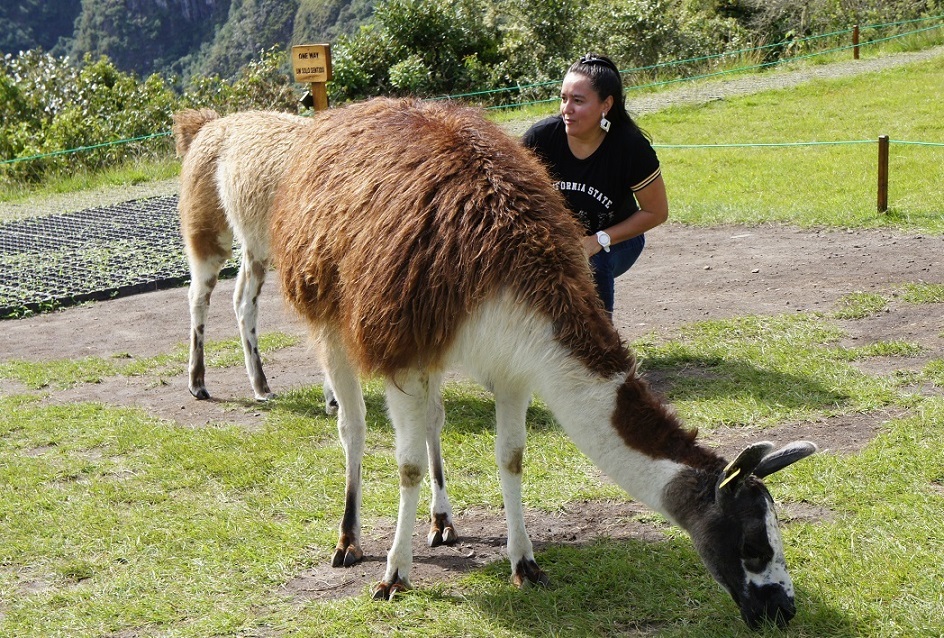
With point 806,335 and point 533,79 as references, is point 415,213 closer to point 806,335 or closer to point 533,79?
point 806,335

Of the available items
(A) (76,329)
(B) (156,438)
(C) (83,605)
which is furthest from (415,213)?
(A) (76,329)

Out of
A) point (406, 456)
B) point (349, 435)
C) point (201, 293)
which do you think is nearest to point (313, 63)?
point (201, 293)

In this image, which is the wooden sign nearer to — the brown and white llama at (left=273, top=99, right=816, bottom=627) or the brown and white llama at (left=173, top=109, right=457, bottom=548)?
the brown and white llama at (left=173, top=109, right=457, bottom=548)

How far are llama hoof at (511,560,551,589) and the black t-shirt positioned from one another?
166 centimetres

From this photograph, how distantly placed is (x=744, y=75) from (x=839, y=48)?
243cm

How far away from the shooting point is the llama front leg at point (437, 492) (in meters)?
4.02

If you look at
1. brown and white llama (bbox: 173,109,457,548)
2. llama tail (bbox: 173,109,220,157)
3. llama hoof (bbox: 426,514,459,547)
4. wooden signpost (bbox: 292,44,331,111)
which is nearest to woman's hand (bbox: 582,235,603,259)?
llama hoof (bbox: 426,514,459,547)

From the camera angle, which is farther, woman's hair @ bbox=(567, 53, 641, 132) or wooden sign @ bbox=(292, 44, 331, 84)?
wooden sign @ bbox=(292, 44, 331, 84)

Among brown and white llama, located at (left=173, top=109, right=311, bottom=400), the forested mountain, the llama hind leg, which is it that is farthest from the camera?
the forested mountain

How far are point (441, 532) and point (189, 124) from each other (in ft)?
12.1

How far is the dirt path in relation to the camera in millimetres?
4082

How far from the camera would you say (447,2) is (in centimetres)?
1920

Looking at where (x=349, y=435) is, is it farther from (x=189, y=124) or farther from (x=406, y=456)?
(x=189, y=124)

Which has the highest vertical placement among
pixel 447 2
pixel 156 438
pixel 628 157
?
pixel 447 2
